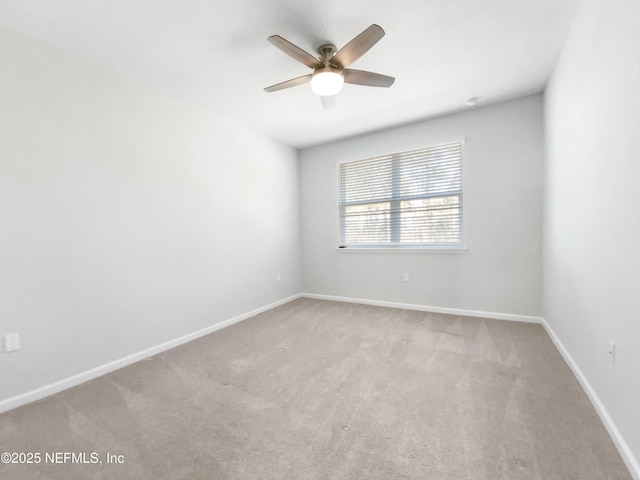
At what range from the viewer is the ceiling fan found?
178 centimetres

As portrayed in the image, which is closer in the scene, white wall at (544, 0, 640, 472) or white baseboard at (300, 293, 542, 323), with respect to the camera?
white wall at (544, 0, 640, 472)

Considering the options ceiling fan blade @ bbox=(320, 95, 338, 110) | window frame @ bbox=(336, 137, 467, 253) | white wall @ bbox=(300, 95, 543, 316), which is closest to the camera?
ceiling fan blade @ bbox=(320, 95, 338, 110)

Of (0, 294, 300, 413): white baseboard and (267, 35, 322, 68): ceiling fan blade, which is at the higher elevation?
(267, 35, 322, 68): ceiling fan blade

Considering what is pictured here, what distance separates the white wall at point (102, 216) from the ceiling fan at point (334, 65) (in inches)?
53.4

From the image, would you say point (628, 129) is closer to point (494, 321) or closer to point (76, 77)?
point (494, 321)

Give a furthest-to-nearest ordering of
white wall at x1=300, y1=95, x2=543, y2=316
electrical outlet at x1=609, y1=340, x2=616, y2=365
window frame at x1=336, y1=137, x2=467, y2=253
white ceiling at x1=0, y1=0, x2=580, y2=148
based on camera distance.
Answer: window frame at x1=336, y1=137, x2=467, y2=253 → white wall at x1=300, y1=95, x2=543, y2=316 → white ceiling at x1=0, y1=0, x2=580, y2=148 → electrical outlet at x1=609, y1=340, x2=616, y2=365

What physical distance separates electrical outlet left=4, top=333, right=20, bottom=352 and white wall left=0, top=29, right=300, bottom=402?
0.03 metres

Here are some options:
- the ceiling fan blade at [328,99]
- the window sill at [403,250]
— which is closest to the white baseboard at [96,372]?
the window sill at [403,250]

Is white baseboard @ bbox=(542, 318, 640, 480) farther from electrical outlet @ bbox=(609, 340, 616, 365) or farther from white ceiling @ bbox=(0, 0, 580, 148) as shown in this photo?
white ceiling @ bbox=(0, 0, 580, 148)

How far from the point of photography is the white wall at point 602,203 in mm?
1259

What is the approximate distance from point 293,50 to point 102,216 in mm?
1997

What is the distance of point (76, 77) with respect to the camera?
2.16 metres

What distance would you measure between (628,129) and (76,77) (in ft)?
11.6

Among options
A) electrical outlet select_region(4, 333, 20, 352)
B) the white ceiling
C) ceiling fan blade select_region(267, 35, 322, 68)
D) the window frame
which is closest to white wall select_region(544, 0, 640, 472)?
the white ceiling
